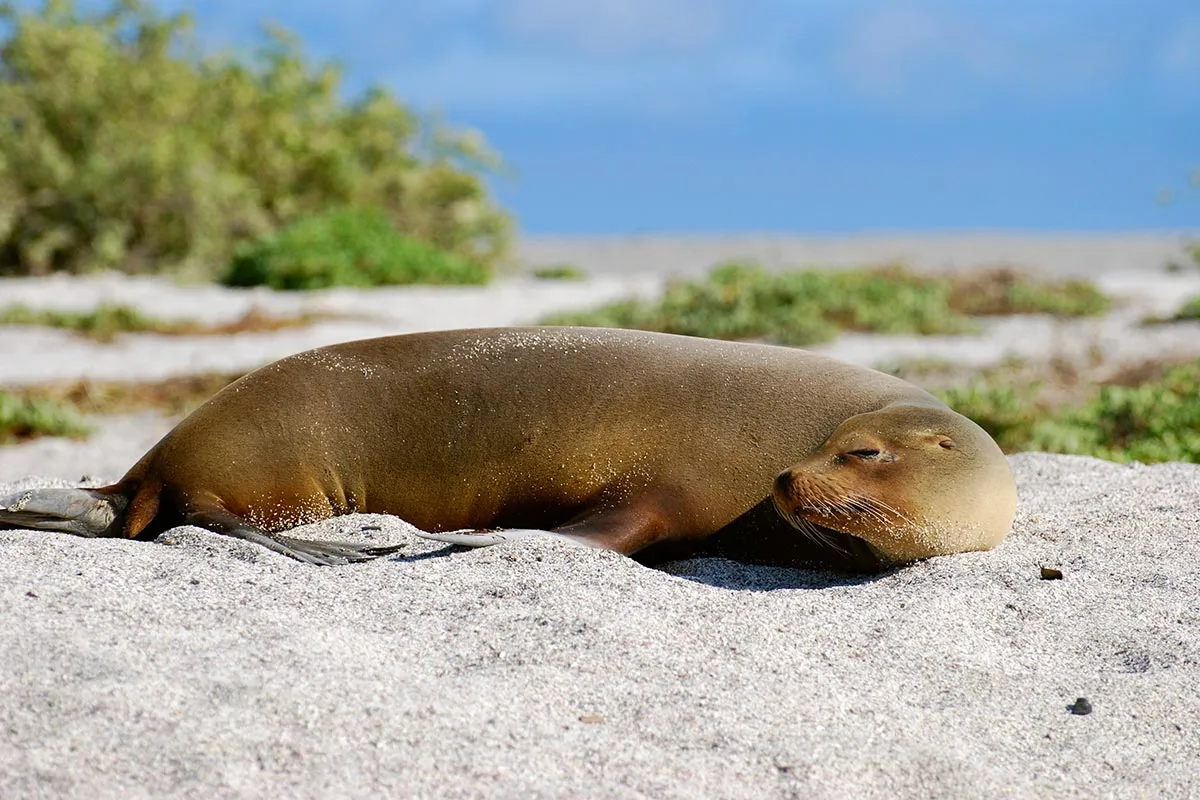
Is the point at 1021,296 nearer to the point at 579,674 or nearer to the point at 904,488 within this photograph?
the point at 904,488

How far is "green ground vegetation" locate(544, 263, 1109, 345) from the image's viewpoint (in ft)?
39.3

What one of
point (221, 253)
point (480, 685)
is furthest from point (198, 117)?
point (480, 685)

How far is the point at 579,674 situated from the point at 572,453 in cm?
140

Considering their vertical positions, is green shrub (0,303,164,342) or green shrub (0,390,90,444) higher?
green shrub (0,303,164,342)

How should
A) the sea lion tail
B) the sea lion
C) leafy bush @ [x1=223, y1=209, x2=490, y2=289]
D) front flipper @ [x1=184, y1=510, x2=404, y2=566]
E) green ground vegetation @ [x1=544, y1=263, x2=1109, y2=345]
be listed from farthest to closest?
1. leafy bush @ [x1=223, y1=209, x2=490, y2=289]
2. green ground vegetation @ [x1=544, y1=263, x2=1109, y2=345]
3. the sea lion tail
4. the sea lion
5. front flipper @ [x1=184, y1=510, x2=404, y2=566]

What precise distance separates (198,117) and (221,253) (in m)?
2.50

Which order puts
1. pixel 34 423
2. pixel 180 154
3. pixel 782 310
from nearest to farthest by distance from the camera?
pixel 34 423
pixel 782 310
pixel 180 154

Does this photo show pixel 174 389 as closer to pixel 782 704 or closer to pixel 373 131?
pixel 782 704

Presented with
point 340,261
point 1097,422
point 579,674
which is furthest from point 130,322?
point 579,674

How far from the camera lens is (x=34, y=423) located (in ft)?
25.9

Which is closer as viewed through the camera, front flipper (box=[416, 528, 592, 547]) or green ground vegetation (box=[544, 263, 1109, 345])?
front flipper (box=[416, 528, 592, 547])

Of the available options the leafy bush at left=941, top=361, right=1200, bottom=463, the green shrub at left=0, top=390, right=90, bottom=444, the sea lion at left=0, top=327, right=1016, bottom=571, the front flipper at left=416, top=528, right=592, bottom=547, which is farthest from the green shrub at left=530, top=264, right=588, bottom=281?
the front flipper at left=416, top=528, right=592, bottom=547

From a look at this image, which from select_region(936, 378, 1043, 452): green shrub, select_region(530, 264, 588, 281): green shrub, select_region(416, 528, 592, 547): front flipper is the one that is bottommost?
select_region(530, 264, 588, 281): green shrub

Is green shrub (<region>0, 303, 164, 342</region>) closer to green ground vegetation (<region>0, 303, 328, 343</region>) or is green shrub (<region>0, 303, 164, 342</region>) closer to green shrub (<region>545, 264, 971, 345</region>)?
green ground vegetation (<region>0, 303, 328, 343</region>)
